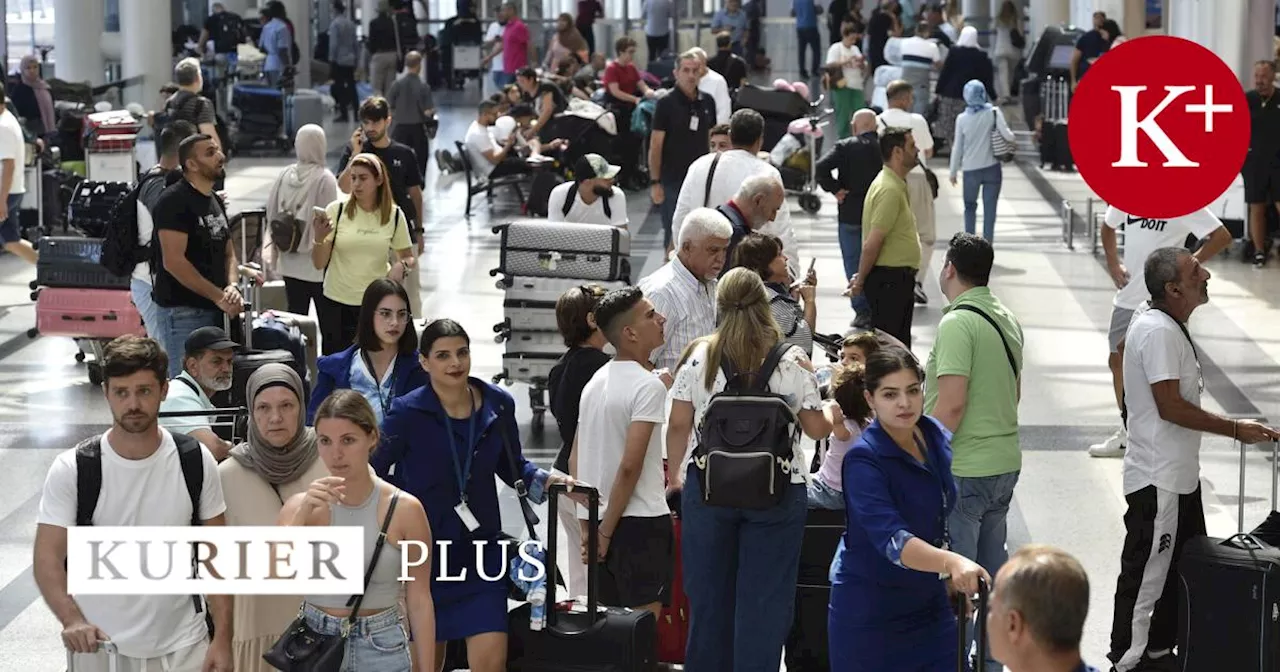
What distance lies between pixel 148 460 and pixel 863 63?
20079mm

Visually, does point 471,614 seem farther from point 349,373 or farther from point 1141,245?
point 1141,245

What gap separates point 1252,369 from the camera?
1259 cm

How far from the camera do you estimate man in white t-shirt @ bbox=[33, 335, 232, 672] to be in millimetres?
5355

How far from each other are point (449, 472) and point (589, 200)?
5669mm

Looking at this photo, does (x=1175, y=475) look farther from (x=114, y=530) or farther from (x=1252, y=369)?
(x=1252, y=369)

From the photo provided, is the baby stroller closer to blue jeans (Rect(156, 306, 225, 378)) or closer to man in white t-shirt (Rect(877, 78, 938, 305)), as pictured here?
man in white t-shirt (Rect(877, 78, 938, 305))

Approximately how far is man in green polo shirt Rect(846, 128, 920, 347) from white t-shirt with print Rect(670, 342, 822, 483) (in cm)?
436

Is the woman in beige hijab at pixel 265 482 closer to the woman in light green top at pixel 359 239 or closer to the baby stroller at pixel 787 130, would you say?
the woman in light green top at pixel 359 239

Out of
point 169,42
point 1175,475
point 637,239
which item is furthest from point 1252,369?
point 169,42

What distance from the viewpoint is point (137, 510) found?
540cm

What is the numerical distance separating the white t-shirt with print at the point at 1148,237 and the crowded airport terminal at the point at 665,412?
2 cm

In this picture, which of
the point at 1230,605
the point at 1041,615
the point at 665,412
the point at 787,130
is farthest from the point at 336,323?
the point at 787,130

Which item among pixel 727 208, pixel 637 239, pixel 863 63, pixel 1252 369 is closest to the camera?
pixel 727 208

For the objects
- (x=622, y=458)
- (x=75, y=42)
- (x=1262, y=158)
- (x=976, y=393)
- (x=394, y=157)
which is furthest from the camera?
(x=75, y=42)
